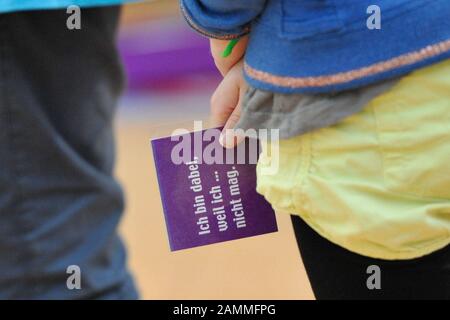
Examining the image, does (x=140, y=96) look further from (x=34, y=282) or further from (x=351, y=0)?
(x=351, y=0)

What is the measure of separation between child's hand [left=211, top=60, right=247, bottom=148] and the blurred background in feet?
0.16

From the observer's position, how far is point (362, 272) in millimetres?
856

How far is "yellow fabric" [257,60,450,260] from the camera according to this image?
79 cm

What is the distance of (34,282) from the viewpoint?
1293 millimetres

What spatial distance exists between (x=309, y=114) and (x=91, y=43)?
59cm
